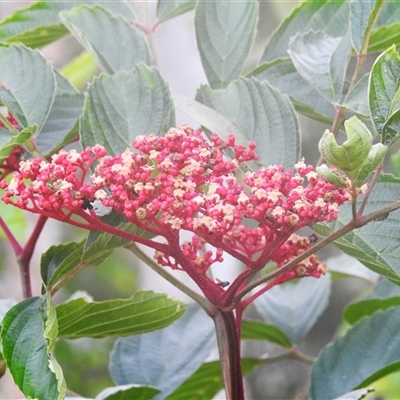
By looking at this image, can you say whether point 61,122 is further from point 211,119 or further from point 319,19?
point 319,19

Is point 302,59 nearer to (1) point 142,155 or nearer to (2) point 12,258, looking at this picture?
(1) point 142,155

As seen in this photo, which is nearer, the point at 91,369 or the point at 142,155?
the point at 142,155

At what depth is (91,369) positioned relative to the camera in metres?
2.15

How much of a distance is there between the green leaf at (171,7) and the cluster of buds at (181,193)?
1.44ft

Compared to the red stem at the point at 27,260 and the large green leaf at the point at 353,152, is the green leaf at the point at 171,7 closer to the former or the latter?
the red stem at the point at 27,260

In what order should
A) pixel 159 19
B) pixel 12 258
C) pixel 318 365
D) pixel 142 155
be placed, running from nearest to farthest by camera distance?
pixel 142 155 < pixel 318 365 < pixel 159 19 < pixel 12 258

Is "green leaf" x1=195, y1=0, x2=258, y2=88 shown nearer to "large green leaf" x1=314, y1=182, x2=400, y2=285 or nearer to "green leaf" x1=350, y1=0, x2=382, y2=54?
"green leaf" x1=350, y1=0, x2=382, y2=54

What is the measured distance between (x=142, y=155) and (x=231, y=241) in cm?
13

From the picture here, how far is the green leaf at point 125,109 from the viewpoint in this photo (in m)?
0.70

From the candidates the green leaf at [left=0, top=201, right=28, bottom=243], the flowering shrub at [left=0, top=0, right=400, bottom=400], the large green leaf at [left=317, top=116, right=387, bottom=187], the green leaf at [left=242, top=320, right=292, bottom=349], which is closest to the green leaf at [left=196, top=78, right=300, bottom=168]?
the flowering shrub at [left=0, top=0, right=400, bottom=400]

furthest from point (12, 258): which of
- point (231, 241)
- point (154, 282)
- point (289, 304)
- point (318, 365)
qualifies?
point (231, 241)

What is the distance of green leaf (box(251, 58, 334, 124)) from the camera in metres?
0.88

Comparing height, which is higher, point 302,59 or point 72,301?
point 302,59

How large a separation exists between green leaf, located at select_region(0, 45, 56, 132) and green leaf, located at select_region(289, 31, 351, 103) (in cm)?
27
